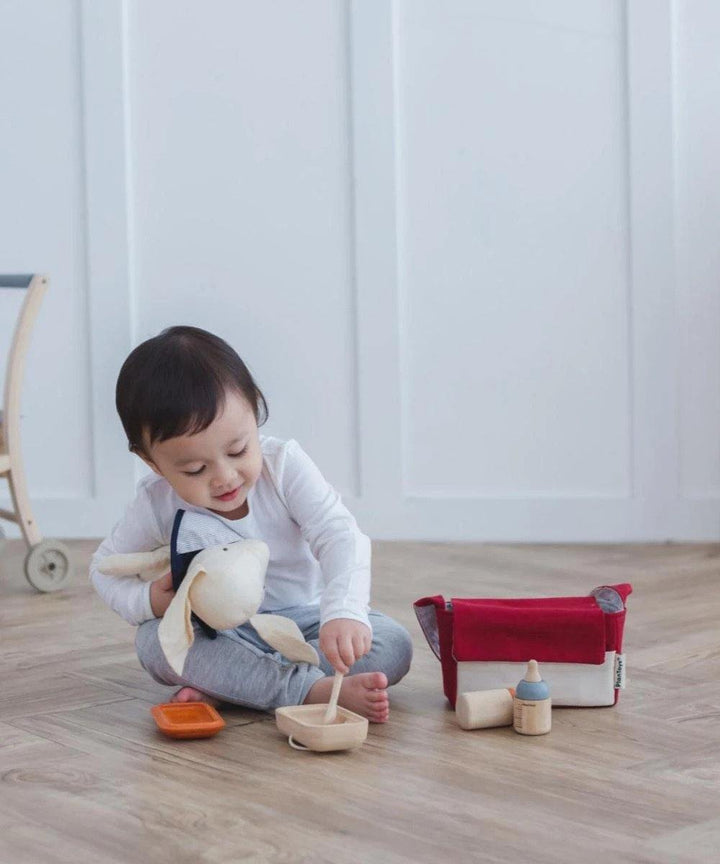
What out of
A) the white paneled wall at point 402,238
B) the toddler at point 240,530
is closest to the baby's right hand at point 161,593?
the toddler at point 240,530

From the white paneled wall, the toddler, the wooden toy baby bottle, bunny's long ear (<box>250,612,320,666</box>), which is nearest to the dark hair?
the toddler

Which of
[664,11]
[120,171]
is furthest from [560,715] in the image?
[120,171]

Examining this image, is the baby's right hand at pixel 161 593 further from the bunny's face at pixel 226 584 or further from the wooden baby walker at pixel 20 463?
the wooden baby walker at pixel 20 463

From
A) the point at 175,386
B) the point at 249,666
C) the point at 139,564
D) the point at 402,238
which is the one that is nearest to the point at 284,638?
the point at 249,666

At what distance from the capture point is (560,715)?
127 cm

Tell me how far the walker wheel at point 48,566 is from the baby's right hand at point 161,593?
78 centimetres

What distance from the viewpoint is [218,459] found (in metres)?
1.25

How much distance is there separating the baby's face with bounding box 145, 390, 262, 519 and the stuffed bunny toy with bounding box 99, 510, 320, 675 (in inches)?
1.4

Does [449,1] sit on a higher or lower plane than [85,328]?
higher

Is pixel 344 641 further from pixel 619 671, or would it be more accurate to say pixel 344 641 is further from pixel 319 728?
pixel 619 671

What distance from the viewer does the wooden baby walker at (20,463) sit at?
81.2 inches

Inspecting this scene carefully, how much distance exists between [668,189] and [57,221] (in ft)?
3.95

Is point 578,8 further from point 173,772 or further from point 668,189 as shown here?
point 173,772

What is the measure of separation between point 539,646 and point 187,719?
34 centimetres
